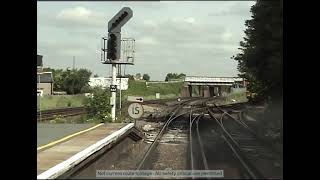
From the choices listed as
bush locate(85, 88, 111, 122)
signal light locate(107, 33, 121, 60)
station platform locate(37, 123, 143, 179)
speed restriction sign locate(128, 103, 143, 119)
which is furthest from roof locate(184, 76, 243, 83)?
bush locate(85, 88, 111, 122)

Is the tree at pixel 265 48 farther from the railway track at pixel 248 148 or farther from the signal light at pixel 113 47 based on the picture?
the signal light at pixel 113 47

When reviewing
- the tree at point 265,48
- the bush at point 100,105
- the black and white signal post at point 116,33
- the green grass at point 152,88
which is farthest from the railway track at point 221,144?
the bush at point 100,105

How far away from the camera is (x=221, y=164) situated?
5770mm

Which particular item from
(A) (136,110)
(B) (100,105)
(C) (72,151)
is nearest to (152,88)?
(A) (136,110)

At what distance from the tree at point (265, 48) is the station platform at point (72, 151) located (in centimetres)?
317

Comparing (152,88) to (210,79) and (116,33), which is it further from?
(116,33)

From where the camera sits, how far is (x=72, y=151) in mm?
9109

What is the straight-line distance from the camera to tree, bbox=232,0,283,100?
5.71 meters

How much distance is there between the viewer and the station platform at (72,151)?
684cm

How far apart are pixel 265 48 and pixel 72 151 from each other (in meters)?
4.80

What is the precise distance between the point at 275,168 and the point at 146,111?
5742 millimetres
